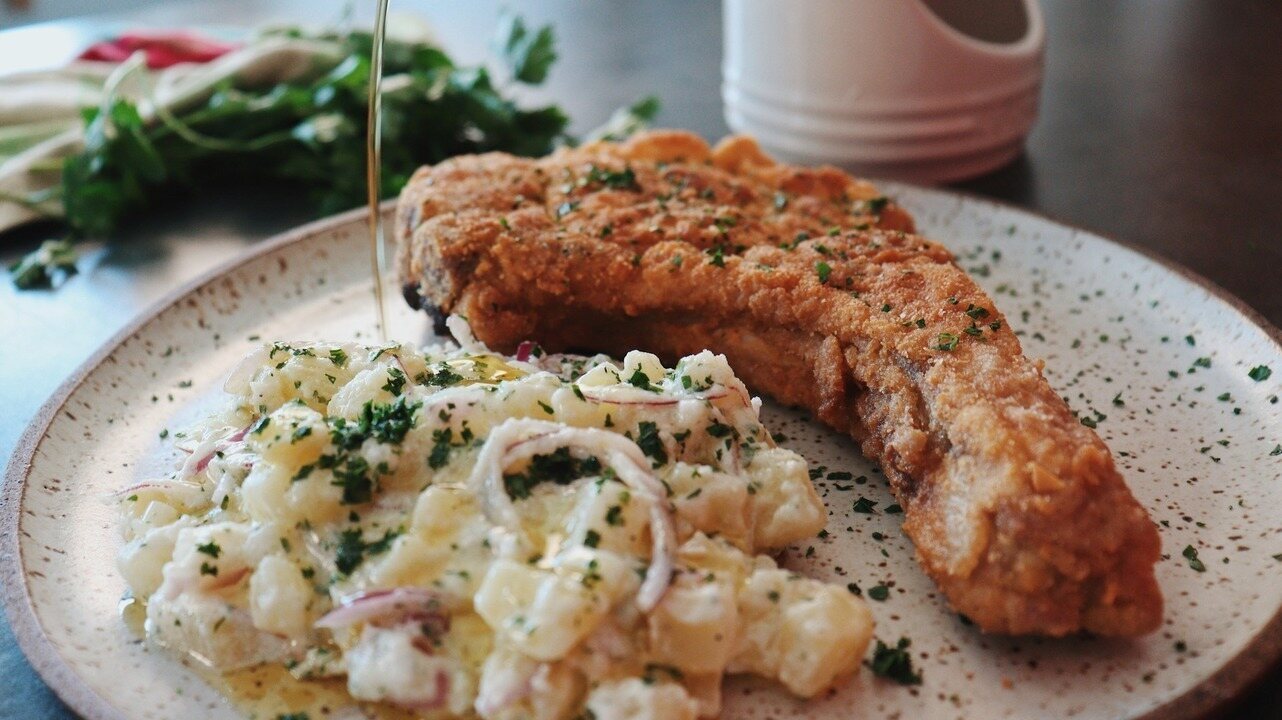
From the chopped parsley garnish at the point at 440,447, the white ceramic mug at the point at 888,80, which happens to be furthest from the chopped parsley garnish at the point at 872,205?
the chopped parsley garnish at the point at 440,447

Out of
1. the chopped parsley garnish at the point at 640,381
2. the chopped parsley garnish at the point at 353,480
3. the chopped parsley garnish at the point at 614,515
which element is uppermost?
the chopped parsley garnish at the point at 614,515

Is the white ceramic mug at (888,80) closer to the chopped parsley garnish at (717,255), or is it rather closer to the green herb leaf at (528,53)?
the green herb leaf at (528,53)

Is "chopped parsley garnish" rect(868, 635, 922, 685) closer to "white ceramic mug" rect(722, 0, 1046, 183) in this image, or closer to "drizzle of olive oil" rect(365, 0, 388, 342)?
"drizzle of olive oil" rect(365, 0, 388, 342)

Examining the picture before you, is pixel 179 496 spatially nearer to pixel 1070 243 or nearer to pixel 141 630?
pixel 141 630

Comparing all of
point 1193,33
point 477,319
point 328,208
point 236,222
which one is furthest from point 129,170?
point 1193,33

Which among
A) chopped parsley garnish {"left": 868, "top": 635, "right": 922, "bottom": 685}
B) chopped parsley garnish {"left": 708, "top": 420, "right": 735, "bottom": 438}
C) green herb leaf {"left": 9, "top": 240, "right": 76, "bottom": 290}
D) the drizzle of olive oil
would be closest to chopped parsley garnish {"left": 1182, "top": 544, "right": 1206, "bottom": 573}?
chopped parsley garnish {"left": 868, "top": 635, "right": 922, "bottom": 685}

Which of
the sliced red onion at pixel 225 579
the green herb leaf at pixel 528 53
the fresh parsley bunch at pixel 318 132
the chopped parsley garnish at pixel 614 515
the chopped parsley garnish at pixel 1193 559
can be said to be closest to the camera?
the chopped parsley garnish at pixel 614 515
